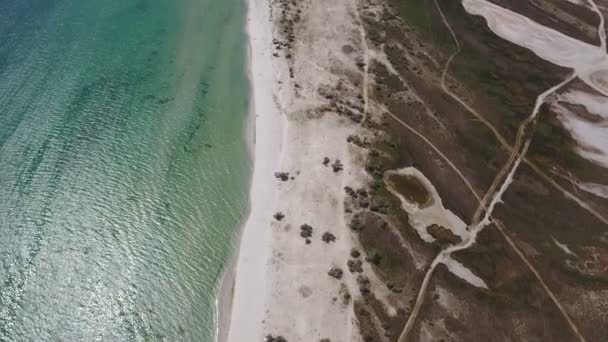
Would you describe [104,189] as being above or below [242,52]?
below

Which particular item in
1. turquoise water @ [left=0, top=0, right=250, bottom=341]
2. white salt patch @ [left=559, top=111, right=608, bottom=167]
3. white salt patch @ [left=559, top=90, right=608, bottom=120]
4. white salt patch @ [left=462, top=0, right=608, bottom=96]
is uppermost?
white salt patch @ [left=462, top=0, right=608, bottom=96]

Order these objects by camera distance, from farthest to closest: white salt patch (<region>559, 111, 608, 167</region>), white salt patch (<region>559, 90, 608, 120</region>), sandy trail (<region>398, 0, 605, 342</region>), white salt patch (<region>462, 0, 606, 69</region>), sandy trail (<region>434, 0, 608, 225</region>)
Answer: white salt patch (<region>462, 0, 606, 69</region>) → white salt patch (<region>559, 90, 608, 120</region>) → white salt patch (<region>559, 111, 608, 167</region>) → sandy trail (<region>434, 0, 608, 225</region>) → sandy trail (<region>398, 0, 605, 342</region>)

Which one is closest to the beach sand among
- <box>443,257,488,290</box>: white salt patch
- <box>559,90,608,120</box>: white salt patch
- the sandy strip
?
the sandy strip

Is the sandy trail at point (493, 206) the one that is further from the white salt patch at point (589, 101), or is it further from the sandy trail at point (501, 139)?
the white salt patch at point (589, 101)

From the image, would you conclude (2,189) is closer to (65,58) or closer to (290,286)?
(65,58)

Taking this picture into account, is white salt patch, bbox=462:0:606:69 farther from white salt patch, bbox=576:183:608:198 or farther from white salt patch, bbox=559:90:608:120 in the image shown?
white salt patch, bbox=576:183:608:198

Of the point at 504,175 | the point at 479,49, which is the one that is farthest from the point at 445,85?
the point at 504,175
